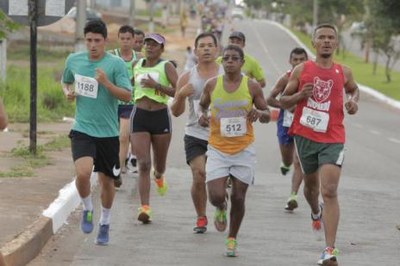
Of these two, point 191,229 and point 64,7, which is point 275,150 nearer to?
point 64,7

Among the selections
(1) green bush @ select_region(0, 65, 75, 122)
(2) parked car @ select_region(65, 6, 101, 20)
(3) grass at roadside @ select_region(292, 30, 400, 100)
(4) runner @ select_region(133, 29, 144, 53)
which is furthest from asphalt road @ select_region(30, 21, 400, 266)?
(3) grass at roadside @ select_region(292, 30, 400, 100)

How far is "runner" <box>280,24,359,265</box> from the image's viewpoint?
9375 mm

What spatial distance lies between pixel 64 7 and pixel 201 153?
202 inches

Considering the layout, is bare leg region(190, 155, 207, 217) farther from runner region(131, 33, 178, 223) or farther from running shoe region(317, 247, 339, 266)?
running shoe region(317, 247, 339, 266)

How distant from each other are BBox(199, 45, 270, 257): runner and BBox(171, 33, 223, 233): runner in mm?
622

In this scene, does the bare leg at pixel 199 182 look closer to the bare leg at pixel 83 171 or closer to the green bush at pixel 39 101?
the bare leg at pixel 83 171

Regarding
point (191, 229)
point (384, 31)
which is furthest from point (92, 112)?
point (384, 31)

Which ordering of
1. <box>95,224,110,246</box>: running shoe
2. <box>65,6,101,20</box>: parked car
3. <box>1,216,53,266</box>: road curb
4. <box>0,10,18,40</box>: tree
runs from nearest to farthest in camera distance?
<box>1,216,53,266</box>: road curb < <box>0,10,18,40</box>: tree < <box>95,224,110,246</box>: running shoe < <box>65,6,101,20</box>: parked car

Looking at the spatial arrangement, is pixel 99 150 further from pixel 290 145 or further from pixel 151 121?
pixel 290 145

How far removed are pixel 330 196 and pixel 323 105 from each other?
79 centimetres

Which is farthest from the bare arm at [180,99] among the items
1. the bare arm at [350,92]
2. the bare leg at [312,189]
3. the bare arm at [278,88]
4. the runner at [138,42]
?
the runner at [138,42]

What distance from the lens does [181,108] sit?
1031cm

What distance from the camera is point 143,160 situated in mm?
11500

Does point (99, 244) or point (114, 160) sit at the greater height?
point (114, 160)
